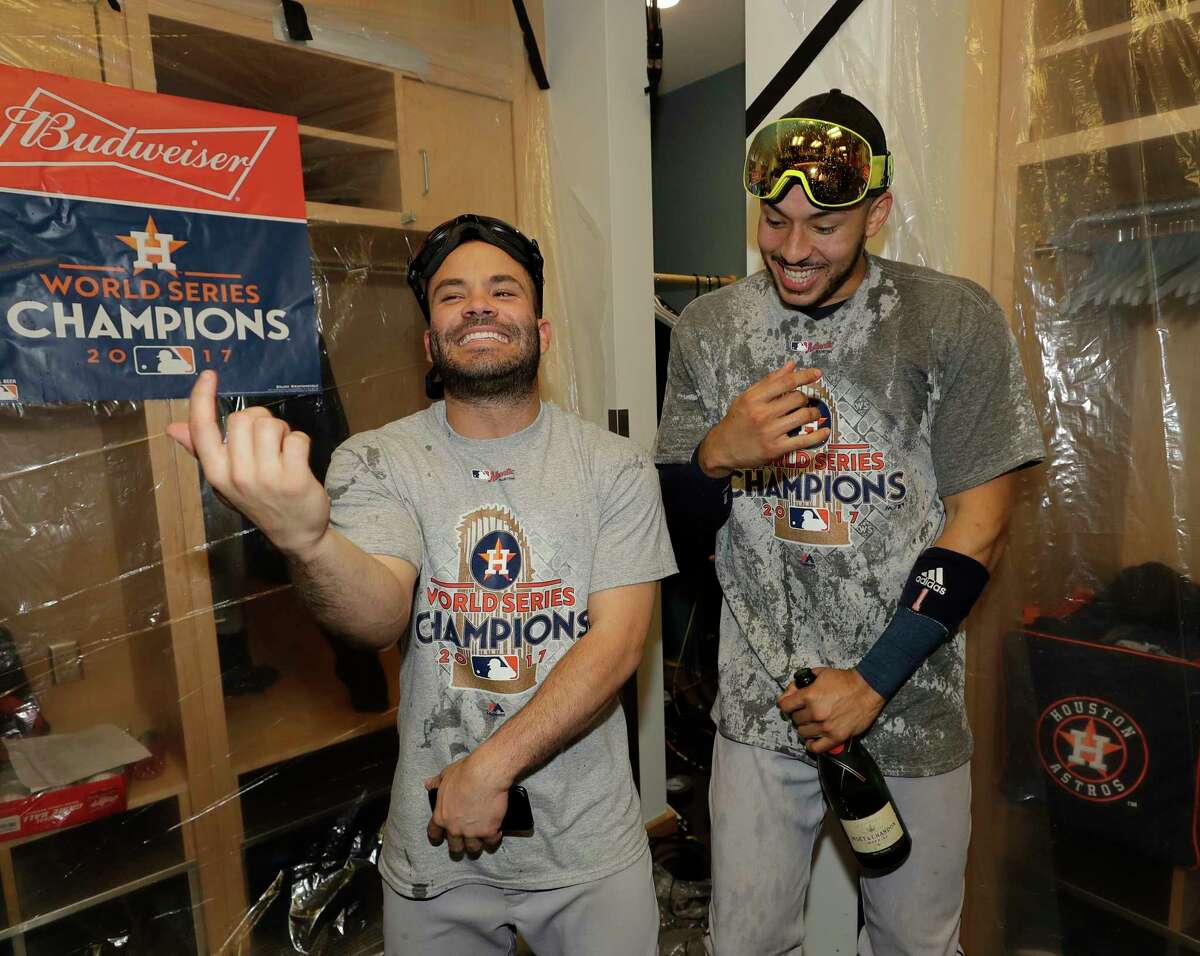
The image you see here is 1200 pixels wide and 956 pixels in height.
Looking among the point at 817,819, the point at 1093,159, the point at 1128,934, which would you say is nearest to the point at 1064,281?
the point at 1093,159

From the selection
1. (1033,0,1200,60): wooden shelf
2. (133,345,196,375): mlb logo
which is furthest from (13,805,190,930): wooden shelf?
(1033,0,1200,60): wooden shelf

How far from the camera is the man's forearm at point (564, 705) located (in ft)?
3.64

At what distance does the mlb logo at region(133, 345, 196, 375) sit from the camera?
1661 millimetres

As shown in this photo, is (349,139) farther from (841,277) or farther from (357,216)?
(841,277)

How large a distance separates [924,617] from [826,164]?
31.2 inches

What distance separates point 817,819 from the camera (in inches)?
56.1

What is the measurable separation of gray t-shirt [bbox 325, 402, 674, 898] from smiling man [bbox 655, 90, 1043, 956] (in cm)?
21

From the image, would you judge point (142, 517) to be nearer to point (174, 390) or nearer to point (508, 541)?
point (174, 390)

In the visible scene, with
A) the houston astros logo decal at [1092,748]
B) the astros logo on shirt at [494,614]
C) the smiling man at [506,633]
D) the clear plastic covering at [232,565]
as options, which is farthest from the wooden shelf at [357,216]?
the houston astros logo decal at [1092,748]

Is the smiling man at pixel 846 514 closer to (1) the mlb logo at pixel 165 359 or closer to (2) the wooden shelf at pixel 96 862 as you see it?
(1) the mlb logo at pixel 165 359

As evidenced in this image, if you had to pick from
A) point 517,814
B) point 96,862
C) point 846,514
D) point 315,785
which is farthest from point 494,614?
point 96,862

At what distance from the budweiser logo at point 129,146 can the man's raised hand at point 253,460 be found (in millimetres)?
1122

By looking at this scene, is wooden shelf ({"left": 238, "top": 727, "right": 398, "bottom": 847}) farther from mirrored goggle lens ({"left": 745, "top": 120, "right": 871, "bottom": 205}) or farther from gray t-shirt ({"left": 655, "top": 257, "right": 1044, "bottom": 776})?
mirrored goggle lens ({"left": 745, "top": 120, "right": 871, "bottom": 205})

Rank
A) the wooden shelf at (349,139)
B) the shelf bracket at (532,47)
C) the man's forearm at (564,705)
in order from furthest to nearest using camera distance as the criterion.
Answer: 1. the shelf bracket at (532,47)
2. the wooden shelf at (349,139)
3. the man's forearm at (564,705)
